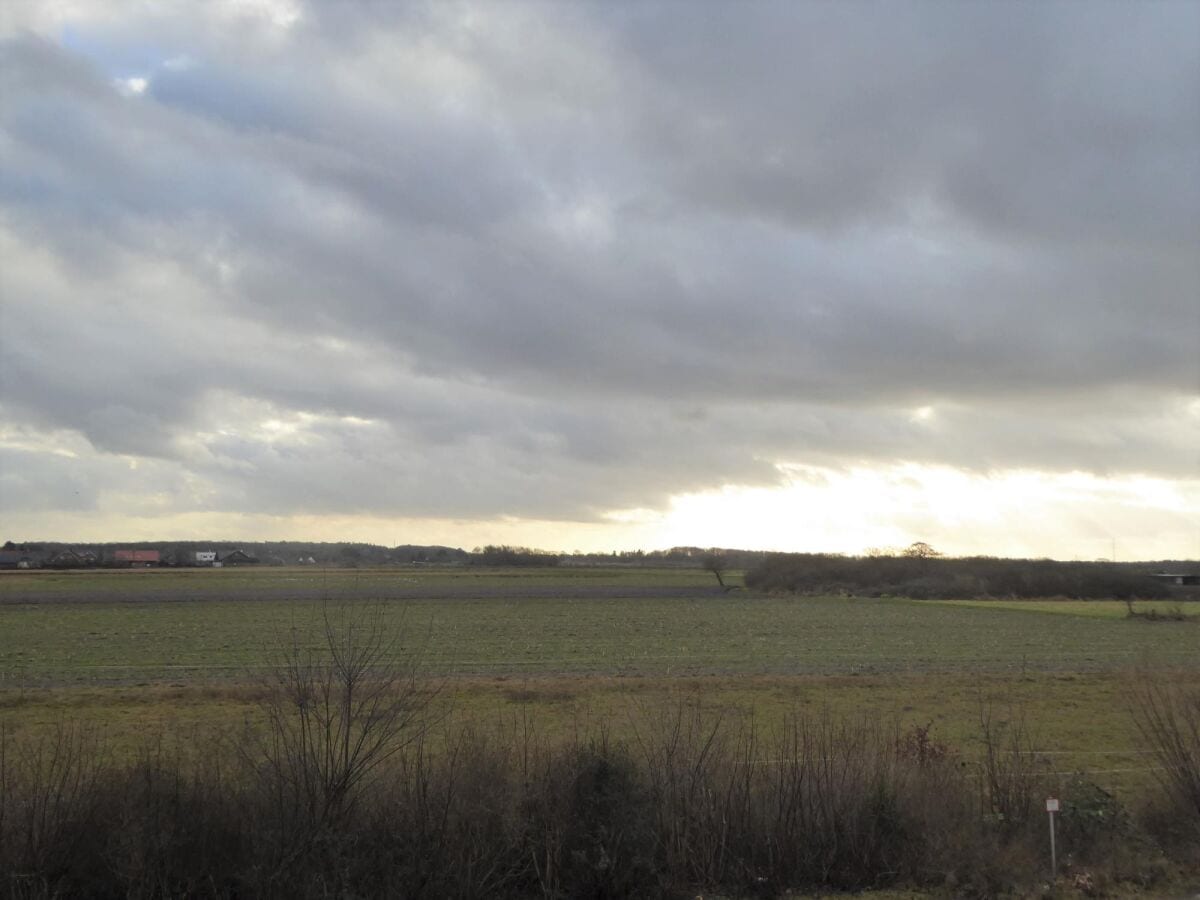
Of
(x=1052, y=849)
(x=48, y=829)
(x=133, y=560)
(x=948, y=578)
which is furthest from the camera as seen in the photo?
(x=133, y=560)

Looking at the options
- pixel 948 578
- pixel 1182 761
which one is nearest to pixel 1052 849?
pixel 1182 761

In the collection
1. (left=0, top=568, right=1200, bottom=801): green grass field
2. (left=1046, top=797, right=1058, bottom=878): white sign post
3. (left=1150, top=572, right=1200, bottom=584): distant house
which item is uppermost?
(left=1150, top=572, right=1200, bottom=584): distant house

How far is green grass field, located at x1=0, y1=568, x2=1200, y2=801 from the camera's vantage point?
79.7 ft

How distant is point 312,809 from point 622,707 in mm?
14362

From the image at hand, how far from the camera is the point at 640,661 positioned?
37.4 metres

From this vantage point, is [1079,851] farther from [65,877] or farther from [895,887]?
[65,877]

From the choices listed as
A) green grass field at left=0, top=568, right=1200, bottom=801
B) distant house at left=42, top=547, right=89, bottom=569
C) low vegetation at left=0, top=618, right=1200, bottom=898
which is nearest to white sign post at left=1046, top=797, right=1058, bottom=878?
low vegetation at left=0, top=618, right=1200, bottom=898

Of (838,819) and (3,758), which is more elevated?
(3,758)

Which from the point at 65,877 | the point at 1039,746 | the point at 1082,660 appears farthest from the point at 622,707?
the point at 1082,660

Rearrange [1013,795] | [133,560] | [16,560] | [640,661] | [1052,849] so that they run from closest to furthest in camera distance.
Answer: [1052,849] → [1013,795] → [640,661] → [16,560] → [133,560]

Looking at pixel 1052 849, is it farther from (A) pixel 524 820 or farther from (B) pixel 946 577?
(B) pixel 946 577

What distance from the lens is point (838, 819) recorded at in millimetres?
12766

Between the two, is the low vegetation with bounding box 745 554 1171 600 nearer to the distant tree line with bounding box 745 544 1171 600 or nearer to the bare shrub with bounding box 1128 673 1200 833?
the distant tree line with bounding box 745 544 1171 600

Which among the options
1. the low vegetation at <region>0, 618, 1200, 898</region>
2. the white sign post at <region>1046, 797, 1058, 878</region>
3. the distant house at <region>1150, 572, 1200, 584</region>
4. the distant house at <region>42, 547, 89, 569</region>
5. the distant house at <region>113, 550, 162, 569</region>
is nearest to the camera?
the low vegetation at <region>0, 618, 1200, 898</region>
